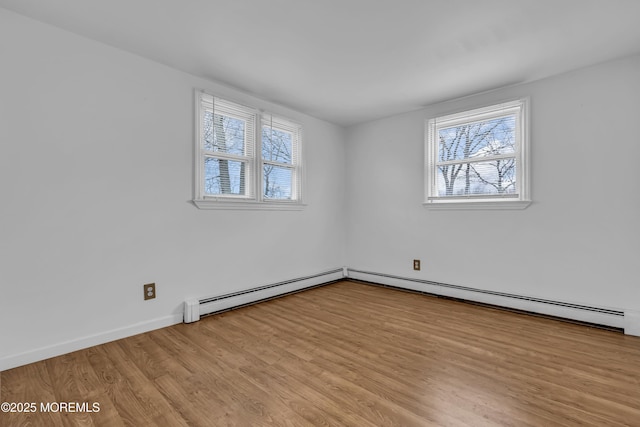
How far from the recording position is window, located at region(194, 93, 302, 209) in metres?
2.83

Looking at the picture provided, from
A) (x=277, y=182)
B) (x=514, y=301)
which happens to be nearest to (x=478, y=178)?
(x=514, y=301)

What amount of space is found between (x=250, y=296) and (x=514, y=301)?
2707 mm

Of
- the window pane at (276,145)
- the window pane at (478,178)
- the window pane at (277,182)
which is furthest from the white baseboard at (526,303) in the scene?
the window pane at (276,145)

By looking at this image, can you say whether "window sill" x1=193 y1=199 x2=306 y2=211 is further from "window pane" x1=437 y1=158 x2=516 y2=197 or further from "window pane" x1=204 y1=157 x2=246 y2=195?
"window pane" x1=437 y1=158 x2=516 y2=197

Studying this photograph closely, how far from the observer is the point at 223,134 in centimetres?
297

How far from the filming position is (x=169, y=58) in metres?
2.44

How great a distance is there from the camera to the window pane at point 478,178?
9.93 ft

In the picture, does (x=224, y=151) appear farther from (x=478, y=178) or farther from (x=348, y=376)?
(x=478, y=178)

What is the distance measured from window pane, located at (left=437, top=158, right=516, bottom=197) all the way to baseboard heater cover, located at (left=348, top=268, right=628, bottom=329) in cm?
107

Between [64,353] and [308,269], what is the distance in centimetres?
247

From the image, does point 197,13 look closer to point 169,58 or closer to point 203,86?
point 169,58

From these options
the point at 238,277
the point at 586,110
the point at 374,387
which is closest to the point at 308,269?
the point at 238,277

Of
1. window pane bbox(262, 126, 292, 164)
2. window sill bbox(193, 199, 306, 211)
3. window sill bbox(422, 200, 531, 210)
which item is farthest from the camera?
window pane bbox(262, 126, 292, 164)

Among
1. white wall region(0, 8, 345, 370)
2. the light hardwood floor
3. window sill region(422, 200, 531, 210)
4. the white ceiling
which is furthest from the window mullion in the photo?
white wall region(0, 8, 345, 370)
